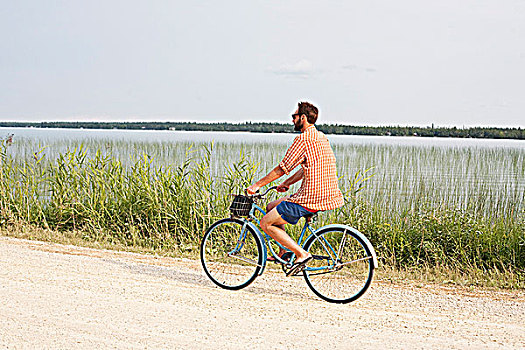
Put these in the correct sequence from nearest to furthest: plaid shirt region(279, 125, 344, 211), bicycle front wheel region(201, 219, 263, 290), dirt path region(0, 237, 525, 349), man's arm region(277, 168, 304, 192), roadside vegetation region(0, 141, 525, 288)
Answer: dirt path region(0, 237, 525, 349), plaid shirt region(279, 125, 344, 211), man's arm region(277, 168, 304, 192), bicycle front wheel region(201, 219, 263, 290), roadside vegetation region(0, 141, 525, 288)

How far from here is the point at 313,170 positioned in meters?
5.60

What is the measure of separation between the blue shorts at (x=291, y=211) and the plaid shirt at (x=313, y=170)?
0.05 m

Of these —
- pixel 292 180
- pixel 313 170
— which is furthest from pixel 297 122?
pixel 292 180

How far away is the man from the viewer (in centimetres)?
560

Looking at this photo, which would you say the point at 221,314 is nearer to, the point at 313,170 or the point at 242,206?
the point at 242,206

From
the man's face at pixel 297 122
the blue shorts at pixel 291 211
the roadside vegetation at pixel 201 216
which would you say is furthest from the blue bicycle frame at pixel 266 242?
the roadside vegetation at pixel 201 216

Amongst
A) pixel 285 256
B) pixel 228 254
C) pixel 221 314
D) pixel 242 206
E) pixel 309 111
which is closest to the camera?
pixel 221 314

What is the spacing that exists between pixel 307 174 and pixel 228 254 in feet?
4.52

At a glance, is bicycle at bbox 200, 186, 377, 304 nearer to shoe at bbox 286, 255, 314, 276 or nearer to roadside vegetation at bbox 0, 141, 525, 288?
shoe at bbox 286, 255, 314, 276

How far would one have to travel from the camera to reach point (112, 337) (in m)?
4.69

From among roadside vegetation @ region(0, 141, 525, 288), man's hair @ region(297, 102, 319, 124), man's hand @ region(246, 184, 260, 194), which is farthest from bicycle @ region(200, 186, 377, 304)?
roadside vegetation @ region(0, 141, 525, 288)

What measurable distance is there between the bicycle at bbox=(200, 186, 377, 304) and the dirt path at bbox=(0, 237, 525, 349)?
0.50 feet

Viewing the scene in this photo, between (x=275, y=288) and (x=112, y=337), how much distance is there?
2.07 metres

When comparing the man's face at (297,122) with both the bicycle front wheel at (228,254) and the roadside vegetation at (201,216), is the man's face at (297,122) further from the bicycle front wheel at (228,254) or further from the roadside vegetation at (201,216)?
the roadside vegetation at (201,216)
